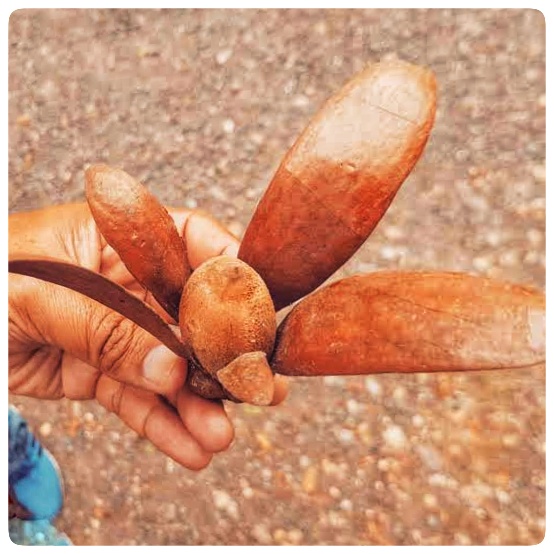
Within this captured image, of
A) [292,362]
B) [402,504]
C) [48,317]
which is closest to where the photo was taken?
[292,362]

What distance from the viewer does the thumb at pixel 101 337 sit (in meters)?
0.64

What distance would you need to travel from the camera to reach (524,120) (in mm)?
1062

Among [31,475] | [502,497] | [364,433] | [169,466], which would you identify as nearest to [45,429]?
[31,475]

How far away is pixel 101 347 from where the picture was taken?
0.67m

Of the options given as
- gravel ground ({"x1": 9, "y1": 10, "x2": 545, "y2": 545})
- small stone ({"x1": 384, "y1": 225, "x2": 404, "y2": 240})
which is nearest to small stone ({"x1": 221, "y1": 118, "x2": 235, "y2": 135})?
gravel ground ({"x1": 9, "y1": 10, "x2": 545, "y2": 545})

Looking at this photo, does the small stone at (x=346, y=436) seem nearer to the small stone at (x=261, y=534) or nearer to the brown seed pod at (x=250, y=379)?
the small stone at (x=261, y=534)

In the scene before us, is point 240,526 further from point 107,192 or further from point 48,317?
point 107,192

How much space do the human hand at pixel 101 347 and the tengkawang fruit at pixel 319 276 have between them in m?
0.12

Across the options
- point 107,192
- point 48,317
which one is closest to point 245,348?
point 107,192

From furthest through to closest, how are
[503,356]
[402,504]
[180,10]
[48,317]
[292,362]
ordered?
[180,10] < [402,504] < [48,317] < [292,362] < [503,356]

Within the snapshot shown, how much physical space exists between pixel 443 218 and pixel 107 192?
725 millimetres

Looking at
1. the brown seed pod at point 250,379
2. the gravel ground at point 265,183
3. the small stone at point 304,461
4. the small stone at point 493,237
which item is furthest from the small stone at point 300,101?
the brown seed pod at point 250,379

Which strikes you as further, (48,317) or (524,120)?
(524,120)

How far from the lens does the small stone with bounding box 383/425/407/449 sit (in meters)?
1.08
